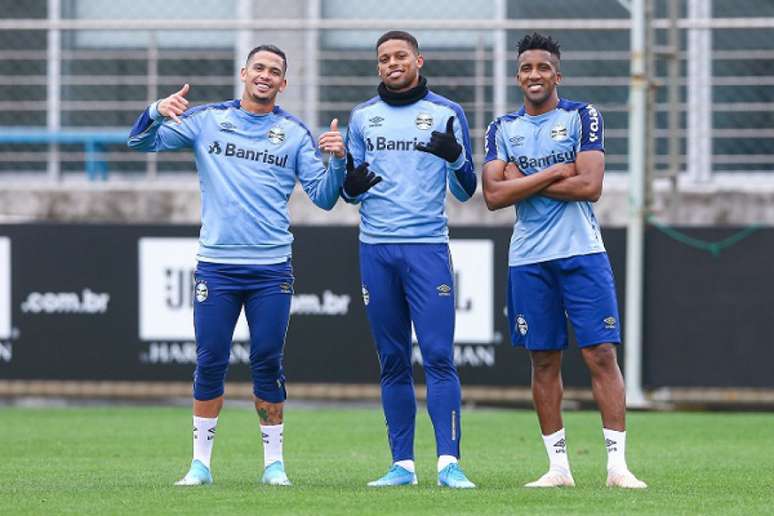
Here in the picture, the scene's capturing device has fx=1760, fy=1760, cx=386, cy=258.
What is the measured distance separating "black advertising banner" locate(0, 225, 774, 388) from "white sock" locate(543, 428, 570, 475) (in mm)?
5735

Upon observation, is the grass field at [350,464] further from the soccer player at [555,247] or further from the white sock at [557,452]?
the soccer player at [555,247]

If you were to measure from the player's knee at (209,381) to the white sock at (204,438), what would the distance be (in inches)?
4.3

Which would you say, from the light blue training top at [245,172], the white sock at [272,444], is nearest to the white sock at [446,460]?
the white sock at [272,444]

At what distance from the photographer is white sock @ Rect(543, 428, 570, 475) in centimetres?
842

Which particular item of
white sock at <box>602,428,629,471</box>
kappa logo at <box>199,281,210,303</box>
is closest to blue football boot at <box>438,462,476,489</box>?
white sock at <box>602,428,629,471</box>

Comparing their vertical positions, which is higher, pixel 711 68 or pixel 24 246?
pixel 711 68

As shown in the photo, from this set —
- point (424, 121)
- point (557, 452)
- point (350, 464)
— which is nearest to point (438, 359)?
point (557, 452)

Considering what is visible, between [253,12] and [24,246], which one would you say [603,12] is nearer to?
[253,12]

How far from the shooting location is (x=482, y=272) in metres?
14.4

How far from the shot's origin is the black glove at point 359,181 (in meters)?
8.30

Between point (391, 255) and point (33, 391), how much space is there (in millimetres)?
7200

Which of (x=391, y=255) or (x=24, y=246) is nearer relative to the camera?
(x=391, y=255)

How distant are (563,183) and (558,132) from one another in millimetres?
272

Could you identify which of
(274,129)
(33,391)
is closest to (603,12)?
(33,391)
